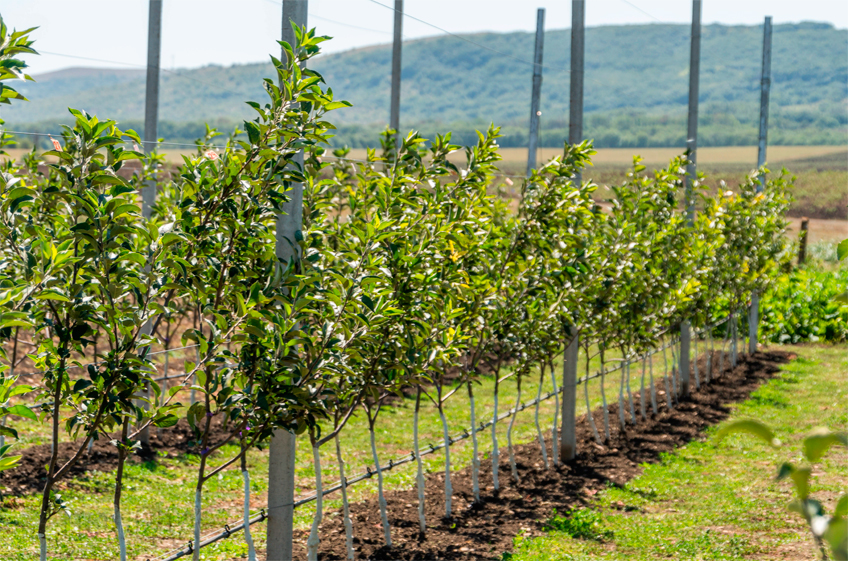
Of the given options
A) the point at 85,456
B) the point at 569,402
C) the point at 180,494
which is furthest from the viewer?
the point at 569,402

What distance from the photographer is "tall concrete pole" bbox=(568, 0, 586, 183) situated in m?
9.47

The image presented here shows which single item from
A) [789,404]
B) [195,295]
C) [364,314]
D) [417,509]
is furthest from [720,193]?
[195,295]

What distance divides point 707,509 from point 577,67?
5.26m

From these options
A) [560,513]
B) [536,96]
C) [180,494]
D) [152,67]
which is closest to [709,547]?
[560,513]

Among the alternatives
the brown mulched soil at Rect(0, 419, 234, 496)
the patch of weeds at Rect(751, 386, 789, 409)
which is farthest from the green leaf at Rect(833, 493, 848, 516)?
the patch of weeds at Rect(751, 386, 789, 409)

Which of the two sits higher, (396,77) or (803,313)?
(396,77)

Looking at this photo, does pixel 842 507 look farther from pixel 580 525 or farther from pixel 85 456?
pixel 85 456

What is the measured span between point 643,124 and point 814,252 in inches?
5557

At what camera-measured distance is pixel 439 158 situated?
6.12 m

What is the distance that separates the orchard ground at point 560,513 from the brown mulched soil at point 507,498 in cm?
19

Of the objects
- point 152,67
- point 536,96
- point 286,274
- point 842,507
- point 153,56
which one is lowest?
point 842,507

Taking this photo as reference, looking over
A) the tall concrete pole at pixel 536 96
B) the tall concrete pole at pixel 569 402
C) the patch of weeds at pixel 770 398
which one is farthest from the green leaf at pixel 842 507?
the patch of weeds at pixel 770 398

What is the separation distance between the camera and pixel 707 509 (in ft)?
26.2

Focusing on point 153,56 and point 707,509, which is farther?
point 153,56
